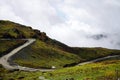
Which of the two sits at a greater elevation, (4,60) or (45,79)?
(4,60)

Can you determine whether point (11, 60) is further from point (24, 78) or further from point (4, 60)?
point (24, 78)

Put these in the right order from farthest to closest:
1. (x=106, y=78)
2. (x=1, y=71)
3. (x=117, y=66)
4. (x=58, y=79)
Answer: (x=1, y=71), (x=117, y=66), (x=58, y=79), (x=106, y=78)

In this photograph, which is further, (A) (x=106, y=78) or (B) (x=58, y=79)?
(B) (x=58, y=79)

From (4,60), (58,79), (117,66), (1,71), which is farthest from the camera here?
(4,60)

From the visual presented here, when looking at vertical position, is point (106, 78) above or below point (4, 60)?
below

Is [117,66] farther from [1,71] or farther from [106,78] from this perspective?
[1,71]

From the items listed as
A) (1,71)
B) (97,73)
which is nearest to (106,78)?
(97,73)

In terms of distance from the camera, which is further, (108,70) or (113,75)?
(108,70)

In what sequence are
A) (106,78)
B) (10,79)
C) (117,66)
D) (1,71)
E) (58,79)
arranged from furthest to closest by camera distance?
(1,71) < (10,79) < (117,66) < (58,79) < (106,78)

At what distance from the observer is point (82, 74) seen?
103m

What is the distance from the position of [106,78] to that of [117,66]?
2096cm

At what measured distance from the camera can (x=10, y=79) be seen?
119375 millimetres

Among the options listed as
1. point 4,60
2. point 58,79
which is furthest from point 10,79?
point 4,60

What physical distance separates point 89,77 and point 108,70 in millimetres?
11415
